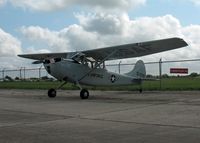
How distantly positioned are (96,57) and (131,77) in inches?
139

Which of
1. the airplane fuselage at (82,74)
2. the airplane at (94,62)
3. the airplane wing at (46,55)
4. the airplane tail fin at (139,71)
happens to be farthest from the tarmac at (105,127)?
the airplane tail fin at (139,71)

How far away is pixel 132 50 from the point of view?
68.9 ft

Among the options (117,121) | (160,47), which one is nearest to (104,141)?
(117,121)

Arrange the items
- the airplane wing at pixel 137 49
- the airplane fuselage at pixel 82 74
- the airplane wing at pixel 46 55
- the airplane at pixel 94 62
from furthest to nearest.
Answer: the airplane wing at pixel 46 55 → the airplane fuselage at pixel 82 74 → the airplane at pixel 94 62 → the airplane wing at pixel 137 49

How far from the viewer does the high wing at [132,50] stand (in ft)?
61.5

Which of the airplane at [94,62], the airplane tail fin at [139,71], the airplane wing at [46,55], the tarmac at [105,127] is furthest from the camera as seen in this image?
the airplane tail fin at [139,71]

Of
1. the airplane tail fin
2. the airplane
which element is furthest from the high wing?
the airplane tail fin

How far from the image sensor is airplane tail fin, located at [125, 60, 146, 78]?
2562 cm

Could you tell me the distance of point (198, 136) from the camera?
24.2 ft

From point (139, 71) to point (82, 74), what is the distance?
6.41 m

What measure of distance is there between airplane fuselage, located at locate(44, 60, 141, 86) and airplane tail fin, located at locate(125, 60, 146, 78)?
5.57 ft

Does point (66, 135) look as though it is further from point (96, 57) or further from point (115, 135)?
point (96, 57)

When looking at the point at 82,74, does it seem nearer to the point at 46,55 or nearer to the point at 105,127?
the point at 46,55

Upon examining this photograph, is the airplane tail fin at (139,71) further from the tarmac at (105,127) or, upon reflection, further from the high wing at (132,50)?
the tarmac at (105,127)
